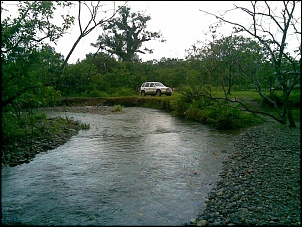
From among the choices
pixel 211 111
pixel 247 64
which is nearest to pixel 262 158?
pixel 247 64

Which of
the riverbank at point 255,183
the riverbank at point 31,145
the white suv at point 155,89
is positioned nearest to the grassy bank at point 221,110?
the riverbank at point 31,145

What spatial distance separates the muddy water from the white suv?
20225 mm

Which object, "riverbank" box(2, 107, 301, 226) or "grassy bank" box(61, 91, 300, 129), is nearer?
"riverbank" box(2, 107, 301, 226)

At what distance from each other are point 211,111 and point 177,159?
32.5 feet

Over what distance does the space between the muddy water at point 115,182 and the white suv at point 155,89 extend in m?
20.2

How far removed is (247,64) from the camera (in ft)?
45.3

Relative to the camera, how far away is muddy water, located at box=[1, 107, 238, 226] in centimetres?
686

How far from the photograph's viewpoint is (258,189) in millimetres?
7688

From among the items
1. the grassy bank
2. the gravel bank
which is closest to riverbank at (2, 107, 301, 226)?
the gravel bank

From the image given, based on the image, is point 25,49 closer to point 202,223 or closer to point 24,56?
point 24,56

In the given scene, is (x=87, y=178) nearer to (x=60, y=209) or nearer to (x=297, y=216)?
(x=60, y=209)

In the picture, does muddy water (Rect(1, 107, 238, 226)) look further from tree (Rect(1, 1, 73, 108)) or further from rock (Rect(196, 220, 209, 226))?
tree (Rect(1, 1, 73, 108))

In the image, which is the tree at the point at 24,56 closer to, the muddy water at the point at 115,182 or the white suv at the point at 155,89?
the muddy water at the point at 115,182

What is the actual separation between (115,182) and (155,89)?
2824cm
